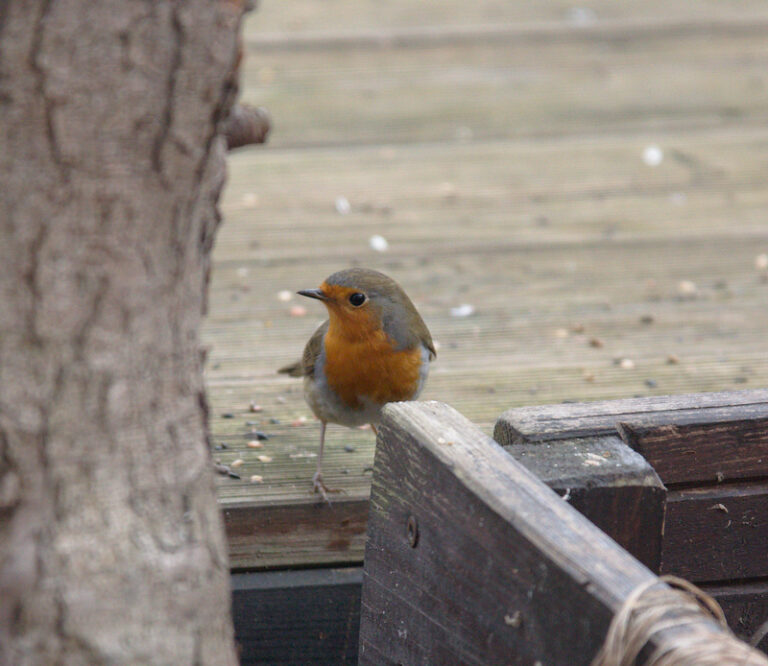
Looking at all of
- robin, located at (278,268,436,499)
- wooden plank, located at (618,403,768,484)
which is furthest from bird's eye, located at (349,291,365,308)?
wooden plank, located at (618,403,768,484)

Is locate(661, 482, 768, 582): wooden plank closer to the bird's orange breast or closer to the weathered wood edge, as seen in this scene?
the weathered wood edge

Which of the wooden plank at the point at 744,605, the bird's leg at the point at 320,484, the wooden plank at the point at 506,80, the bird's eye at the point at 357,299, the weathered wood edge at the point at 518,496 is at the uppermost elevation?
the wooden plank at the point at 506,80

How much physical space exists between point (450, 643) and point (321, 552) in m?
0.73

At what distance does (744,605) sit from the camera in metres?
2.10

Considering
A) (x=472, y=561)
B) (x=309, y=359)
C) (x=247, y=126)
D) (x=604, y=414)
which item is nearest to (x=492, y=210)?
(x=309, y=359)

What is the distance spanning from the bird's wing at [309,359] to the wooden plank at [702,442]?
3.42ft

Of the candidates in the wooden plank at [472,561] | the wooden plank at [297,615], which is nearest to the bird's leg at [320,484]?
the wooden plank at [297,615]

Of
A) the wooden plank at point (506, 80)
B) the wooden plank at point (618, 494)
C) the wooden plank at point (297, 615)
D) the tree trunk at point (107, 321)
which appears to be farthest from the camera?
the wooden plank at point (506, 80)

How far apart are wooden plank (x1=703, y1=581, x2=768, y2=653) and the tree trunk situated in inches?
41.2

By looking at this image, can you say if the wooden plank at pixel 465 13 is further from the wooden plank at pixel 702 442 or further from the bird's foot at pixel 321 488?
the wooden plank at pixel 702 442

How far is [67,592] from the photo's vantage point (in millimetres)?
1253

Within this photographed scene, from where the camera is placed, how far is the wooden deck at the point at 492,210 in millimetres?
2986

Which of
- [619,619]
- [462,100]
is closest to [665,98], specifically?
[462,100]

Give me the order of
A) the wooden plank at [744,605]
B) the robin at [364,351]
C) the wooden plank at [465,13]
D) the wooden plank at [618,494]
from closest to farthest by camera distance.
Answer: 1. the wooden plank at [618,494]
2. the wooden plank at [744,605]
3. the robin at [364,351]
4. the wooden plank at [465,13]
